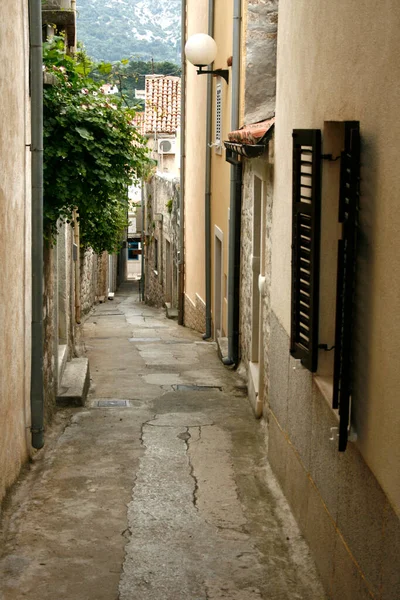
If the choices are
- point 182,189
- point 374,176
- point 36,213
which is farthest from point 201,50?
point 374,176

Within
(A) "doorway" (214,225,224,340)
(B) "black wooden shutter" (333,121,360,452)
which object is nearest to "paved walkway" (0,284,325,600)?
(B) "black wooden shutter" (333,121,360,452)

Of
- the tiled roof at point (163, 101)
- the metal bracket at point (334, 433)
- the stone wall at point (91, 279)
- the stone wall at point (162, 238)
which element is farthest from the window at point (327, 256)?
the tiled roof at point (163, 101)

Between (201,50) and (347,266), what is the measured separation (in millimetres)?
9358

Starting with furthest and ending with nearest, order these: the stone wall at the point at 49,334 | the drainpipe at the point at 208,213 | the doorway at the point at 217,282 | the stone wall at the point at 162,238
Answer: the stone wall at the point at 162,238
the drainpipe at the point at 208,213
the doorway at the point at 217,282
the stone wall at the point at 49,334

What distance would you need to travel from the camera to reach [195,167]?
1777 cm

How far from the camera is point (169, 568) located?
18.6ft

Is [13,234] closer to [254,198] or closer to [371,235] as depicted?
[371,235]

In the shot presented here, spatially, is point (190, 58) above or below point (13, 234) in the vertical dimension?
above

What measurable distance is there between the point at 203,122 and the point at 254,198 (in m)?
6.16

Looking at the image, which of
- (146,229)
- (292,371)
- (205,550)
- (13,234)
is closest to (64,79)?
(13,234)

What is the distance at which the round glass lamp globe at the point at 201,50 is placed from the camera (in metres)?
13.0

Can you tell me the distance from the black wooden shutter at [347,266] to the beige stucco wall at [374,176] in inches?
2.5

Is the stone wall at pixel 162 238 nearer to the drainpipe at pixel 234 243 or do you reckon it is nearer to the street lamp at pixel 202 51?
the street lamp at pixel 202 51

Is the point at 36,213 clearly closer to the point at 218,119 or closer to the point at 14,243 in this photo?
the point at 14,243
